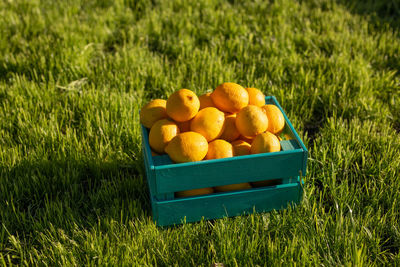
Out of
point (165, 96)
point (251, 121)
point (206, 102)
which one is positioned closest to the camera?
point (251, 121)

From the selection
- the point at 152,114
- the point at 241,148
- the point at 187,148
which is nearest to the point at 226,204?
the point at 241,148

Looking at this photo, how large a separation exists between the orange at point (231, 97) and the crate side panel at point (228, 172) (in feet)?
1.13

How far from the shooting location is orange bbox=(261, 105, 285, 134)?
2.27 meters

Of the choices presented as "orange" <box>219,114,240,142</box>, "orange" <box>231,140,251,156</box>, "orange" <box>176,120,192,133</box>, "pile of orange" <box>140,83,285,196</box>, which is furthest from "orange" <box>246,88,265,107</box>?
"orange" <box>176,120,192,133</box>

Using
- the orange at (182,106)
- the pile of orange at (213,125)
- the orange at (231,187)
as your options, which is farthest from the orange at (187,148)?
the orange at (231,187)

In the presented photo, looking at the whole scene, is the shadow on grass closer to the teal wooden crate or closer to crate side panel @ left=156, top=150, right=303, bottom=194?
the teal wooden crate

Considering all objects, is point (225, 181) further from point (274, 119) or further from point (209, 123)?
point (274, 119)

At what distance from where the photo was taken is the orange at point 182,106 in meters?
2.13

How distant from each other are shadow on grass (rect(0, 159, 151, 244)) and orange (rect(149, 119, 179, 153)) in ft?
1.11

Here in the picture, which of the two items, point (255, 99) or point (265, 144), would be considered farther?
point (255, 99)

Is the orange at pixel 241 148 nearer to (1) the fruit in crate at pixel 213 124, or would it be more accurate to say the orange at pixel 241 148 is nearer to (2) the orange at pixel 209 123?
(1) the fruit in crate at pixel 213 124

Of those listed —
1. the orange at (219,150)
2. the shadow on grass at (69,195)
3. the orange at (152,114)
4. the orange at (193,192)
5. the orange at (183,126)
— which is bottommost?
the shadow on grass at (69,195)

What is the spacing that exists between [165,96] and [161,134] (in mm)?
1178

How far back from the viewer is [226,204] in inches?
86.7
